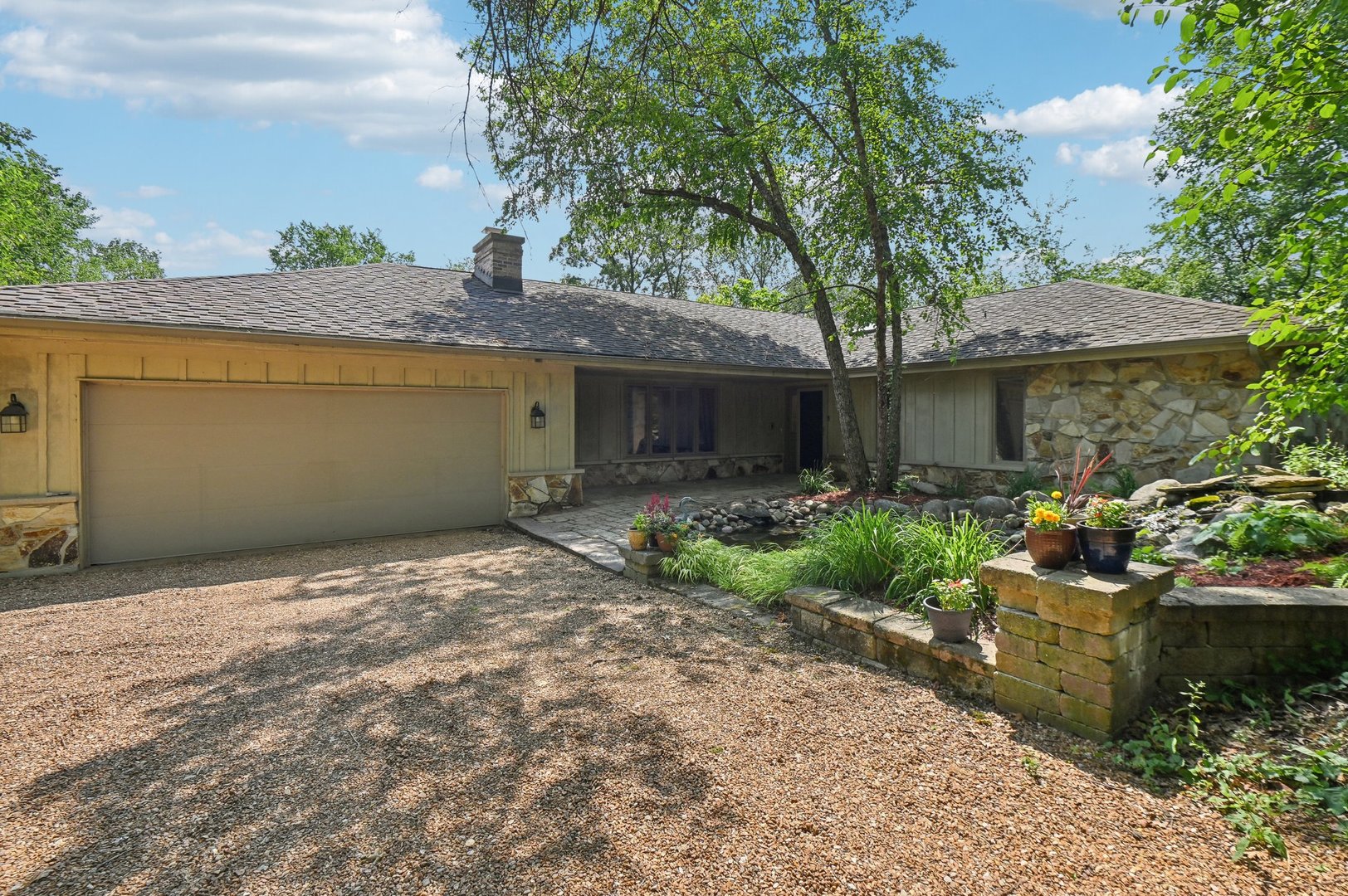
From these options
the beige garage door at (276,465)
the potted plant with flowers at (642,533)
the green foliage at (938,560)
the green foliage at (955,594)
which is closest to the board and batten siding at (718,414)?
the beige garage door at (276,465)

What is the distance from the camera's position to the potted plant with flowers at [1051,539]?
3.05 meters

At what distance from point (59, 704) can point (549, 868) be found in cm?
314

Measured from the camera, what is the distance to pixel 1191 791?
8.20ft

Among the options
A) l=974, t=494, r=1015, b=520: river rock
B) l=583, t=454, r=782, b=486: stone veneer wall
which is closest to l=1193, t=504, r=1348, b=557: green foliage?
l=974, t=494, r=1015, b=520: river rock

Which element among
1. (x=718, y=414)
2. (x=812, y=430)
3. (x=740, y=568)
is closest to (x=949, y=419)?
(x=812, y=430)

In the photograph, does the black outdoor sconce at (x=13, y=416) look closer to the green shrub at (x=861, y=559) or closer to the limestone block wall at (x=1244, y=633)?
the green shrub at (x=861, y=559)

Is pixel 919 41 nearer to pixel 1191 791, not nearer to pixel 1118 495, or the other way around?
pixel 1118 495

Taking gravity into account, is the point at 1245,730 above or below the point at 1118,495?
below

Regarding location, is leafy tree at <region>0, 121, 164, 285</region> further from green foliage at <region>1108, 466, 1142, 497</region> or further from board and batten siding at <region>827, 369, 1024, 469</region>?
green foliage at <region>1108, 466, 1142, 497</region>

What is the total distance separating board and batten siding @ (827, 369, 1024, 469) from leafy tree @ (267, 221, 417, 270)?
105 feet

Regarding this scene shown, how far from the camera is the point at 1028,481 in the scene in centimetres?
893

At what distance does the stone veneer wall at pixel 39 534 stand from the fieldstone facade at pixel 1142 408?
38.3 ft

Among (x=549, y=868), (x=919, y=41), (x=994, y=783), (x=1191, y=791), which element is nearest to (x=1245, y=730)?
(x=1191, y=791)

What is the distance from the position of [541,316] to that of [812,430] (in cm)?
642
